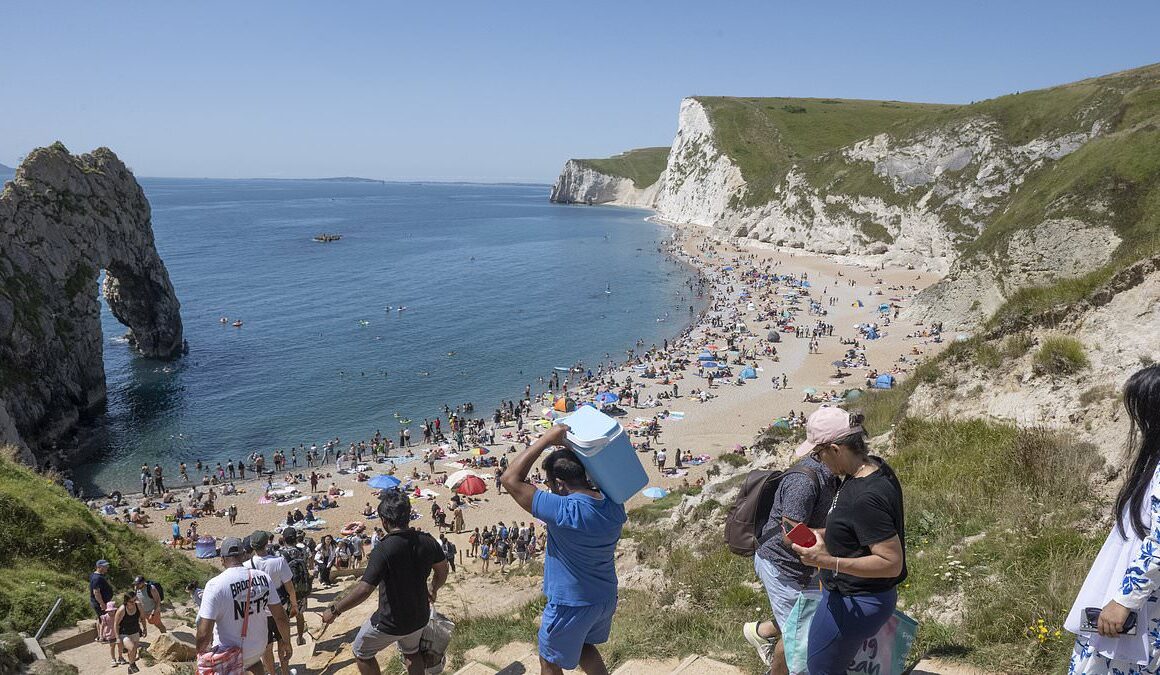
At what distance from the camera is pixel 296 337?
2085 inches

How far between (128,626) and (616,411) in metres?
27.9

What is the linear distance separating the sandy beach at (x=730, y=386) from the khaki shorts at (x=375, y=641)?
34.2 feet

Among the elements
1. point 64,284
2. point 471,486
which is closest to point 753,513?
point 471,486

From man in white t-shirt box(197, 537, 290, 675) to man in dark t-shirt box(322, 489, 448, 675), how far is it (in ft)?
2.50

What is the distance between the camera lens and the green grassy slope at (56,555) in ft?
32.8

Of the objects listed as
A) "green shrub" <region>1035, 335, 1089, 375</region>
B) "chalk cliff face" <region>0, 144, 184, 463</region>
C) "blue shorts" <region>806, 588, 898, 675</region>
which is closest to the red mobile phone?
"blue shorts" <region>806, 588, 898, 675</region>

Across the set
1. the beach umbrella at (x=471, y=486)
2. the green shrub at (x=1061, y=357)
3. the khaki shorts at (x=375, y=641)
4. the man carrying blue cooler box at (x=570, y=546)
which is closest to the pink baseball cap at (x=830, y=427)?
the man carrying blue cooler box at (x=570, y=546)

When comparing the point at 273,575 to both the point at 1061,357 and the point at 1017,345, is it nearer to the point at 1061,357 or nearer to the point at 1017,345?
the point at 1061,357

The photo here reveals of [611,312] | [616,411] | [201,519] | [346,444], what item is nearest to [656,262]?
[611,312]

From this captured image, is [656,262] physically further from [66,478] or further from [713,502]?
[713,502]

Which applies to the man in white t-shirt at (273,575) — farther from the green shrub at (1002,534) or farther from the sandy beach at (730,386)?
the sandy beach at (730,386)

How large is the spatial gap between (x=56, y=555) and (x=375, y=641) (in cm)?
1097

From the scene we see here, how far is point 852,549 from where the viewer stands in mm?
3270

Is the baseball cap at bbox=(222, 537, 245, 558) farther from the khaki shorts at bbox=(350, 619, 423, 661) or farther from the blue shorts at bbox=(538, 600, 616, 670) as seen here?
the blue shorts at bbox=(538, 600, 616, 670)
